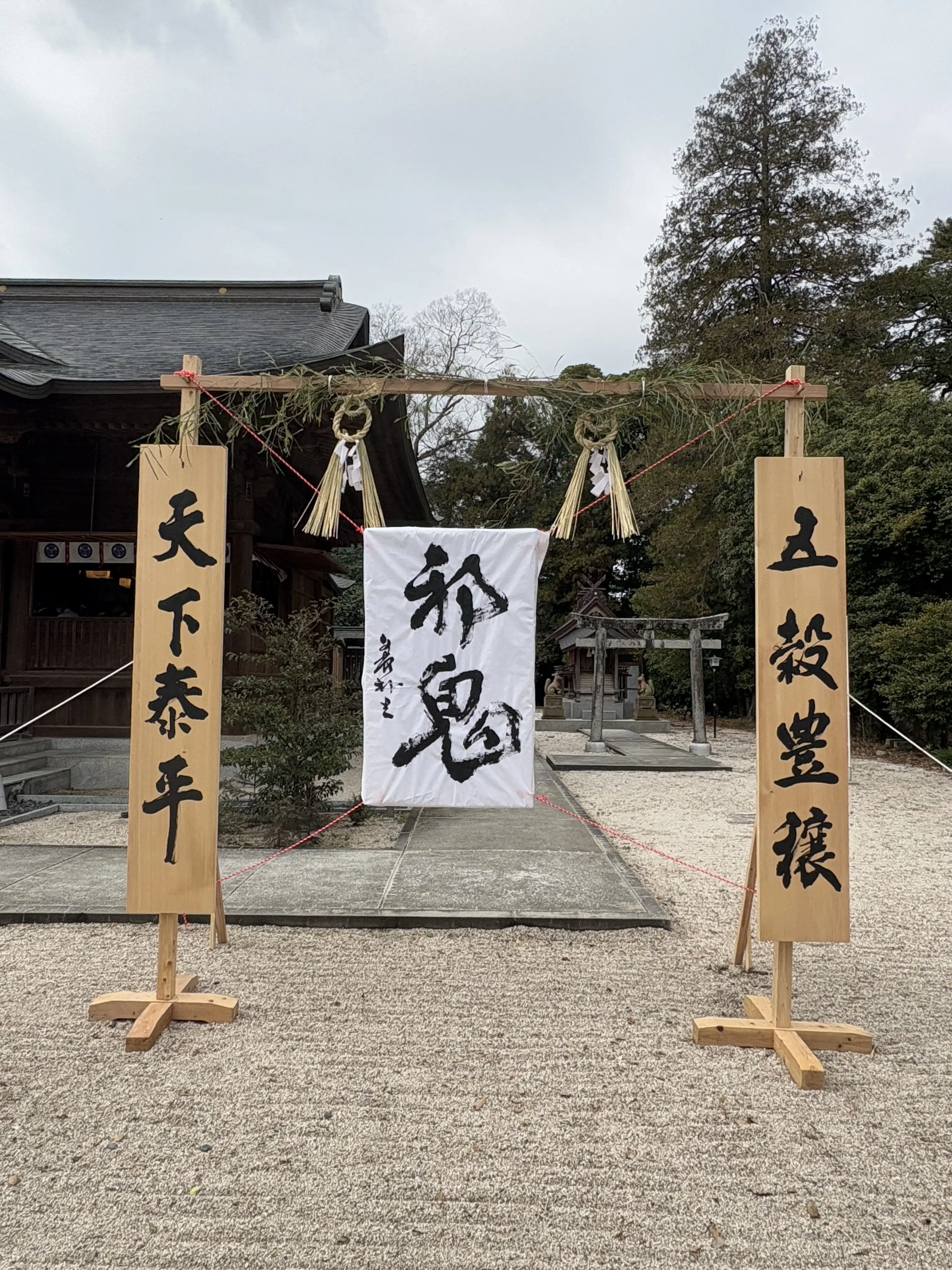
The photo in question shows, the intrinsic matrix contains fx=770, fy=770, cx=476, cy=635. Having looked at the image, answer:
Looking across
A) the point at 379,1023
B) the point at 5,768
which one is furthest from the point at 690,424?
the point at 5,768

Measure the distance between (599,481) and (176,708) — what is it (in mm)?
1799

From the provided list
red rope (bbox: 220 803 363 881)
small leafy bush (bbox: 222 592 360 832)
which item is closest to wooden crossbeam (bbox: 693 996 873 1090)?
red rope (bbox: 220 803 363 881)

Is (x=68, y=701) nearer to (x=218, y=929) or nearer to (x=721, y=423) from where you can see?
(x=218, y=929)

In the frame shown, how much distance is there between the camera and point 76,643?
764 centimetres

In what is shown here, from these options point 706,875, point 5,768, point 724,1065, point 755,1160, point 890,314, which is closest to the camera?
point 755,1160

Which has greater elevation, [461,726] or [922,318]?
[922,318]

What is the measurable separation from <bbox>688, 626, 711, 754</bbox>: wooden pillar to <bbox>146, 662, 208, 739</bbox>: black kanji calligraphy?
1020cm

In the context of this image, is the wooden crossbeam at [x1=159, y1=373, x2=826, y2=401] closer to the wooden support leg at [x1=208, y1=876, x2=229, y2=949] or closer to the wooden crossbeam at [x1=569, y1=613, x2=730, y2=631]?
the wooden support leg at [x1=208, y1=876, x2=229, y2=949]

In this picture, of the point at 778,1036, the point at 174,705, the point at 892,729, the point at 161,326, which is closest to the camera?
the point at 778,1036

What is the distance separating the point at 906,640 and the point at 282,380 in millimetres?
11346

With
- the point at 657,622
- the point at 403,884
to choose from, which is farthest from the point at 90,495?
the point at 657,622

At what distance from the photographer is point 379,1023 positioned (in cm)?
268

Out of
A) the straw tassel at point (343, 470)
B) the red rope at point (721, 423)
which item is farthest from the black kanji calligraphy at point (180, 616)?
the red rope at point (721, 423)

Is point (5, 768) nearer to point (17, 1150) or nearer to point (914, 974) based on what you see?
point (17, 1150)
